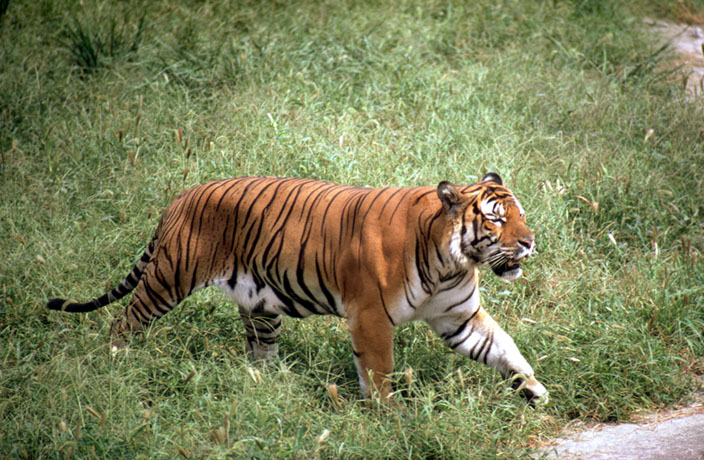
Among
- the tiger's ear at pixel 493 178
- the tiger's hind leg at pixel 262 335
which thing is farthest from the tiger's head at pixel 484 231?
the tiger's hind leg at pixel 262 335

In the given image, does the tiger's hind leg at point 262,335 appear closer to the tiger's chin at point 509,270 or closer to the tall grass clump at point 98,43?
the tiger's chin at point 509,270

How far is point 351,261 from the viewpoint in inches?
143

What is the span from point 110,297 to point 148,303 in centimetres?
25

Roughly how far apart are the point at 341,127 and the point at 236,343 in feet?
7.16

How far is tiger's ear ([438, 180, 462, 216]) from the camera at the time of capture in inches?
136

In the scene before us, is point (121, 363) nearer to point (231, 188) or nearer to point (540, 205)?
point (231, 188)

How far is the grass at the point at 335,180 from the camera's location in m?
3.46

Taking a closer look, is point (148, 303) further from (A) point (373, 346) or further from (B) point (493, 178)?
(B) point (493, 178)

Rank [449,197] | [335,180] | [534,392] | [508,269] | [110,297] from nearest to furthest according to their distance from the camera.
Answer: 1. [449,197]
2. [508,269]
3. [534,392]
4. [110,297]
5. [335,180]

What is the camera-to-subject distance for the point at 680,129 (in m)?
5.97

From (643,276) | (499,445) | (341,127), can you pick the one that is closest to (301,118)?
(341,127)

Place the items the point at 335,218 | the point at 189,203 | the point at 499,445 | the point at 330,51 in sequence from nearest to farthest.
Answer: the point at 499,445, the point at 335,218, the point at 189,203, the point at 330,51

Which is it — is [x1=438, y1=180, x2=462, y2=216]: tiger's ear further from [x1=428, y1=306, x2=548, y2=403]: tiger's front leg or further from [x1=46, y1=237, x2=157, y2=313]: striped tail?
[x1=46, y1=237, x2=157, y2=313]: striped tail

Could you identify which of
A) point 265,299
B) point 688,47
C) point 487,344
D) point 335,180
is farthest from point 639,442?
point 688,47
